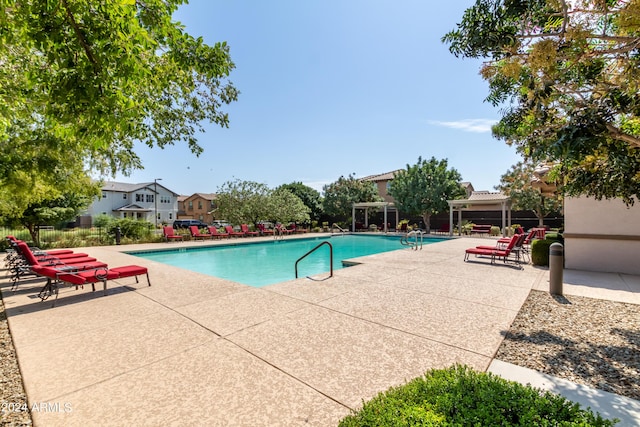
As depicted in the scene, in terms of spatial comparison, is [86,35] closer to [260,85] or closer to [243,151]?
[260,85]

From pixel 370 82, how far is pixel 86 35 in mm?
12456

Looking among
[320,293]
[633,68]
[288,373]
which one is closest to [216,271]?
[320,293]

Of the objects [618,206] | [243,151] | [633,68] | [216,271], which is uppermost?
[243,151]

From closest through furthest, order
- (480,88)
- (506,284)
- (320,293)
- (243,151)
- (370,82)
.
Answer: (480,88) → (320,293) → (506,284) → (370,82) → (243,151)

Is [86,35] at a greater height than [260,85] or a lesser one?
lesser

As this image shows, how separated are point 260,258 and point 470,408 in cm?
1421

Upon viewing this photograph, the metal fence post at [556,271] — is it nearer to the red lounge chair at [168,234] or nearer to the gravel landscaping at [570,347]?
the gravel landscaping at [570,347]

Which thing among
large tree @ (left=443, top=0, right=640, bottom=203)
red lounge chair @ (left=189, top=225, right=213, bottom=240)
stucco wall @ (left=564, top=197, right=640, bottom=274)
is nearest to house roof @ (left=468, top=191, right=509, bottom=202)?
stucco wall @ (left=564, top=197, right=640, bottom=274)

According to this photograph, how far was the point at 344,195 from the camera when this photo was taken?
94.6ft

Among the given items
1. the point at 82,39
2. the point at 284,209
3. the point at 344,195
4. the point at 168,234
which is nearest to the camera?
the point at 82,39

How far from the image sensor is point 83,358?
3.50 meters

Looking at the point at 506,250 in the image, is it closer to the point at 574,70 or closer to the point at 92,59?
the point at 574,70

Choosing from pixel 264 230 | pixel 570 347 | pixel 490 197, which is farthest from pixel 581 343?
pixel 490 197

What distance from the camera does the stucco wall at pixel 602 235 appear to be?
809cm
